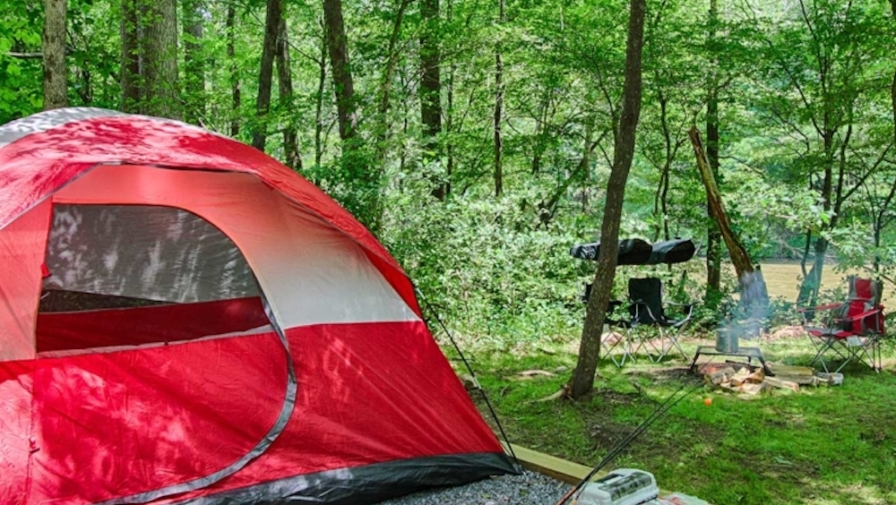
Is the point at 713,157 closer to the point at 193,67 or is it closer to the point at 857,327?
the point at 857,327

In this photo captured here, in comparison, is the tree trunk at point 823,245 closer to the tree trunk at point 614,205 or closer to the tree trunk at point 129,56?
the tree trunk at point 614,205

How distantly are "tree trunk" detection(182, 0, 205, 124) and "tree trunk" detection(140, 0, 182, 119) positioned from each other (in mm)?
484

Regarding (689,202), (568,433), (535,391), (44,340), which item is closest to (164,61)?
(44,340)

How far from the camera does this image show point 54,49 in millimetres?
4453

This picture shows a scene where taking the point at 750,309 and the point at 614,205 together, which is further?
the point at 750,309

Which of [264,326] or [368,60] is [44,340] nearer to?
[264,326]

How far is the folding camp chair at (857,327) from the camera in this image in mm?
5504

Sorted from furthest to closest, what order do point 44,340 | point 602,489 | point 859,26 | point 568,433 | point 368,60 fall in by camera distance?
point 368,60 → point 859,26 → point 568,433 → point 44,340 → point 602,489

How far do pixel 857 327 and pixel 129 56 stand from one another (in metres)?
6.47

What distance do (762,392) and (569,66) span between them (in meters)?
4.46

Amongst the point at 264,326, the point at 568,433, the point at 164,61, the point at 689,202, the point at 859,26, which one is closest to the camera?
the point at 264,326

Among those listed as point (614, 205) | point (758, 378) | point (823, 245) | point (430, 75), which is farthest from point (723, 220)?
point (430, 75)

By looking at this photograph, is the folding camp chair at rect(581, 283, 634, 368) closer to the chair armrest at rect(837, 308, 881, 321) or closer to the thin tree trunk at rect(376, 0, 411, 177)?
the chair armrest at rect(837, 308, 881, 321)

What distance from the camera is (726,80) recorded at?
8.25 m
